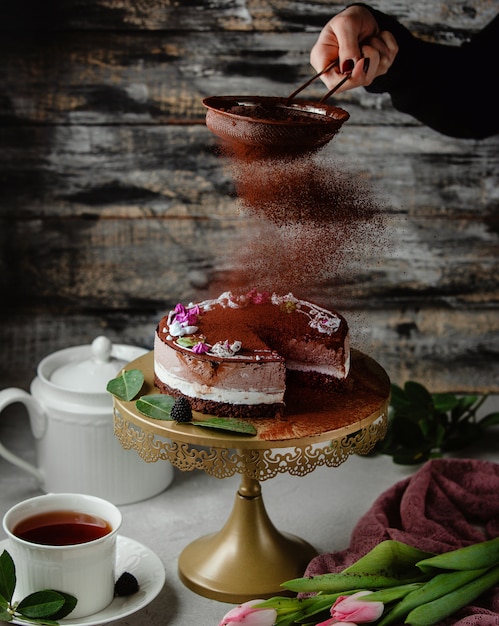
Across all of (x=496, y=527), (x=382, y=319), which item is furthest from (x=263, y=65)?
(x=496, y=527)

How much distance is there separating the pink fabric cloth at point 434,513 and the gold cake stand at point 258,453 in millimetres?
116

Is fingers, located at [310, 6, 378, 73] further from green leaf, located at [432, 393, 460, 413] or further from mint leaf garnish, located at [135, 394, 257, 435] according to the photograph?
green leaf, located at [432, 393, 460, 413]

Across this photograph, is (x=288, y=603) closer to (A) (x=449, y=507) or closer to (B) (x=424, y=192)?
(A) (x=449, y=507)

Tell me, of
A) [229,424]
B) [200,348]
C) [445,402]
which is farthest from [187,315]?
[445,402]

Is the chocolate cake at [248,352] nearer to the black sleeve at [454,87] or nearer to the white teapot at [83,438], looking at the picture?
the white teapot at [83,438]

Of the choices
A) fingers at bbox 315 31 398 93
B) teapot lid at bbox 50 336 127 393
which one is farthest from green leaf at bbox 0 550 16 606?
fingers at bbox 315 31 398 93

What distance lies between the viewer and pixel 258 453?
1370 millimetres

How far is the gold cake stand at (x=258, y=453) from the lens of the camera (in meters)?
1.36

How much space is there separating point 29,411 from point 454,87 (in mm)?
1071

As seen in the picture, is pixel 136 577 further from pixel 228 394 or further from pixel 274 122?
pixel 274 122

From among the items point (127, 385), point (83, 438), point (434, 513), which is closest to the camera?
point (127, 385)

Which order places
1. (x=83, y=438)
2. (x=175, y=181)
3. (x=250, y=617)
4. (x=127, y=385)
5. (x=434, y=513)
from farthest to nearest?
1. (x=175, y=181)
2. (x=83, y=438)
3. (x=434, y=513)
4. (x=127, y=385)
5. (x=250, y=617)

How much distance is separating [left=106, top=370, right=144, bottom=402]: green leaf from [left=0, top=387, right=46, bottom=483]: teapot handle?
290mm

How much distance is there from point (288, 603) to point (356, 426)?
0.94 feet
